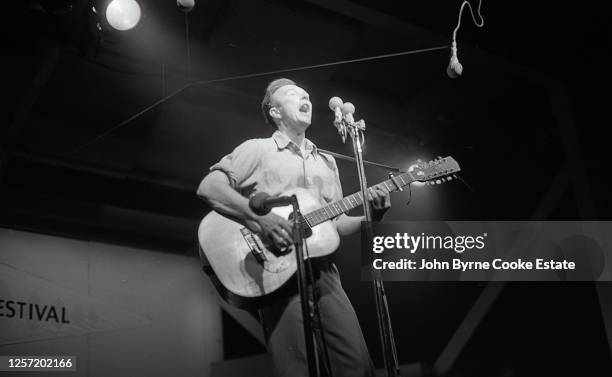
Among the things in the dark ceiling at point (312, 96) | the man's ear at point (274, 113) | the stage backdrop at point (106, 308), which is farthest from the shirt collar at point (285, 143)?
the stage backdrop at point (106, 308)

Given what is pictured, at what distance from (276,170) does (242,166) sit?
0.55ft

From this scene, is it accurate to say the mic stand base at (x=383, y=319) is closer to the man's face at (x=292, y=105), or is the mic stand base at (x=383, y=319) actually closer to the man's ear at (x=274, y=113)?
the man's face at (x=292, y=105)

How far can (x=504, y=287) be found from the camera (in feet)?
16.2

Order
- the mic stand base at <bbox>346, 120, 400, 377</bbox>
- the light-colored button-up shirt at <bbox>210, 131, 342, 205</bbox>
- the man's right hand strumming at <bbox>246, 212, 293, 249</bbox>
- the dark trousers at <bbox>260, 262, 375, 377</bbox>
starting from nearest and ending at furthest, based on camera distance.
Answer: the mic stand base at <bbox>346, 120, 400, 377</bbox>
the dark trousers at <bbox>260, 262, 375, 377</bbox>
the man's right hand strumming at <bbox>246, 212, 293, 249</bbox>
the light-colored button-up shirt at <bbox>210, 131, 342, 205</bbox>

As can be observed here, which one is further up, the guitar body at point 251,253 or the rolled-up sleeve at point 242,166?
the rolled-up sleeve at point 242,166

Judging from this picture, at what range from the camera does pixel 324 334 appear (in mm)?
2625

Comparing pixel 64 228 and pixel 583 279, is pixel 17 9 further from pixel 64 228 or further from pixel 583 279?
pixel 583 279

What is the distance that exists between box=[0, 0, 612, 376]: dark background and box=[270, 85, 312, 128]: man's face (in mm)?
1324

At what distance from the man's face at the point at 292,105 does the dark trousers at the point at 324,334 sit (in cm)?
82

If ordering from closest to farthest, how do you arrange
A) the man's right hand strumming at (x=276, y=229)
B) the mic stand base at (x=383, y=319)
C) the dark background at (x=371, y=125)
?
the mic stand base at (x=383, y=319) → the man's right hand strumming at (x=276, y=229) → the dark background at (x=371, y=125)

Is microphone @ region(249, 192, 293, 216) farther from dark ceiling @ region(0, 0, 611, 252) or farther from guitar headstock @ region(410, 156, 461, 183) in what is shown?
dark ceiling @ region(0, 0, 611, 252)

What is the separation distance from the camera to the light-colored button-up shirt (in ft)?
9.75

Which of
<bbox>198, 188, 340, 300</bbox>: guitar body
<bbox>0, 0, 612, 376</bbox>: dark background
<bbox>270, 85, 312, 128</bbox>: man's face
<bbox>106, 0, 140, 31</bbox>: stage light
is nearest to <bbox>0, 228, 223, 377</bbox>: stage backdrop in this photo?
<bbox>0, 0, 612, 376</bbox>: dark background

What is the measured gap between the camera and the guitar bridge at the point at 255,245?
9.00ft
